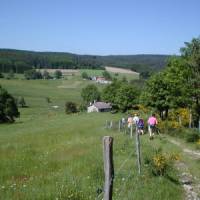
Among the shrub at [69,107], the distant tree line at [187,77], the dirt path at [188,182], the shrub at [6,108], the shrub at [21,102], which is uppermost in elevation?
the distant tree line at [187,77]

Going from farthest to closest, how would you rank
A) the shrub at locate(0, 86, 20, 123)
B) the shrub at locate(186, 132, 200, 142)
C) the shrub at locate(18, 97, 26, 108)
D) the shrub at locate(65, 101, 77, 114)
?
the shrub at locate(18, 97, 26, 108) < the shrub at locate(65, 101, 77, 114) < the shrub at locate(0, 86, 20, 123) < the shrub at locate(186, 132, 200, 142)

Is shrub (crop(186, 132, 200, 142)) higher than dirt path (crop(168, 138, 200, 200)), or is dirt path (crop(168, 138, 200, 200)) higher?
dirt path (crop(168, 138, 200, 200))

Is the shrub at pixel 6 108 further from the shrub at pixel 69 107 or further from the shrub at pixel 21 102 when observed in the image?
the shrub at pixel 21 102

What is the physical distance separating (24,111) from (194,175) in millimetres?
112969

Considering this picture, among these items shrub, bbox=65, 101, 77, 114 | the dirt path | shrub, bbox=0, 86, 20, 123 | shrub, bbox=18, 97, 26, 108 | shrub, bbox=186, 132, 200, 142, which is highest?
the dirt path

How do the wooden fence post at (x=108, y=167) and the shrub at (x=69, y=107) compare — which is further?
the shrub at (x=69, y=107)

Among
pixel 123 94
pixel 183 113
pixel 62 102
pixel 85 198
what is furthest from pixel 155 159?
pixel 62 102

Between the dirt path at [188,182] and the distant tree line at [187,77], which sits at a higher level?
the distant tree line at [187,77]

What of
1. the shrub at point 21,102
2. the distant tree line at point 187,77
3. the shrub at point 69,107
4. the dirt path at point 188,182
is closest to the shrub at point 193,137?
the dirt path at point 188,182

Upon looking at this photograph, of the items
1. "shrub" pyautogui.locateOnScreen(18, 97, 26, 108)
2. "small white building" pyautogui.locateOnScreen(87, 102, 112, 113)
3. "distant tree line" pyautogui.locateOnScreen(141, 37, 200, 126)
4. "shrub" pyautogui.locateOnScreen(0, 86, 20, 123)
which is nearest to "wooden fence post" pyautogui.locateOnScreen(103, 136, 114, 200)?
"distant tree line" pyautogui.locateOnScreen(141, 37, 200, 126)

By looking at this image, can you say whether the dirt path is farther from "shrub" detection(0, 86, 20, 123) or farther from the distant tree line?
"shrub" detection(0, 86, 20, 123)

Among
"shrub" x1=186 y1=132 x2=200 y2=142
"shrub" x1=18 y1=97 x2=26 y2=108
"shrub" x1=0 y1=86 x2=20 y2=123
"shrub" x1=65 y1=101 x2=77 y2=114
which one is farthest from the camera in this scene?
"shrub" x1=18 y1=97 x2=26 y2=108

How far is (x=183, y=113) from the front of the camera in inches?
1591

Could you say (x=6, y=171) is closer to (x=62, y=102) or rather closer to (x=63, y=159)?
(x=63, y=159)
